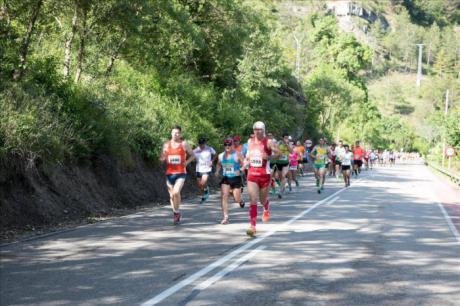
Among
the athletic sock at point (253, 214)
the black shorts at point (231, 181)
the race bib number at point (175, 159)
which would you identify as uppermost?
the race bib number at point (175, 159)

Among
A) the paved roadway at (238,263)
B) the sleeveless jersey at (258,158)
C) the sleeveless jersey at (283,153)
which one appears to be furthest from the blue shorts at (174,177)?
the sleeveless jersey at (283,153)

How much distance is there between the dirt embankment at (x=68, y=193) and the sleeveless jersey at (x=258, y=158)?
411 centimetres

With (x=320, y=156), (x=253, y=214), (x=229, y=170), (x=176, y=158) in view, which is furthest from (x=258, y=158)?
(x=320, y=156)

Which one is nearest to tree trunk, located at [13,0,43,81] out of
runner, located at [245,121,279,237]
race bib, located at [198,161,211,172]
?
race bib, located at [198,161,211,172]

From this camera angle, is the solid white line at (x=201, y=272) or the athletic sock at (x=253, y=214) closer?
the solid white line at (x=201, y=272)

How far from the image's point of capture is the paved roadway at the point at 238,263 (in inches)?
248

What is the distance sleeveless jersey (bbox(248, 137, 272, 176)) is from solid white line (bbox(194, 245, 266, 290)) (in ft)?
6.83

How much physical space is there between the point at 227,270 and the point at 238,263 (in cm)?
51

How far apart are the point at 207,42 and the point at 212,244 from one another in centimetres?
2125

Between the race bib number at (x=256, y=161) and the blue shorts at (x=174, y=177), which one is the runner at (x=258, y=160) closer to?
the race bib number at (x=256, y=161)

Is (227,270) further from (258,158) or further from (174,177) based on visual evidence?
(174,177)

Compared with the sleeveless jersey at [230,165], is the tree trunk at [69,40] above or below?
above

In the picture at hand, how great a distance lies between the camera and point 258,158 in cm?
1119

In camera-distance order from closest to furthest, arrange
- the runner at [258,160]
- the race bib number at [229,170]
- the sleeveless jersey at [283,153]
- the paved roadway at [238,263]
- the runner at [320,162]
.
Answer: the paved roadway at [238,263] < the runner at [258,160] < the race bib number at [229,170] < the sleeveless jersey at [283,153] < the runner at [320,162]
